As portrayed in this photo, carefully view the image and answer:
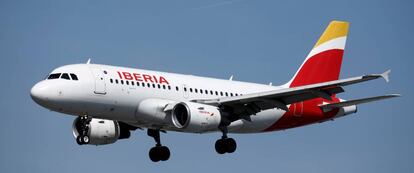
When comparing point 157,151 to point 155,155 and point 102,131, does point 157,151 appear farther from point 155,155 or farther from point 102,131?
point 102,131

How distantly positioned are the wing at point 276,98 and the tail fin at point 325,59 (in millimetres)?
8315

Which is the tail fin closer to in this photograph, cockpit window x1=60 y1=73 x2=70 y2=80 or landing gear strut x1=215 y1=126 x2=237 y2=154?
landing gear strut x1=215 y1=126 x2=237 y2=154

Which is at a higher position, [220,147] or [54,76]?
[54,76]

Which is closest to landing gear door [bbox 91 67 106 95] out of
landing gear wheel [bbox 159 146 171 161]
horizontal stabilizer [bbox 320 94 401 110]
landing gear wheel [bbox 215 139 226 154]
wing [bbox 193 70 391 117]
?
wing [bbox 193 70 391 117]

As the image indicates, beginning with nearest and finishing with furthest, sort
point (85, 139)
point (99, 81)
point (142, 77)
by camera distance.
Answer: point (99, 81)
point (142, 77)
point (85, 139)

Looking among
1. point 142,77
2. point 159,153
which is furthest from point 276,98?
point 159,153

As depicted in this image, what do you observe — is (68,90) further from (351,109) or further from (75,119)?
(351,109)

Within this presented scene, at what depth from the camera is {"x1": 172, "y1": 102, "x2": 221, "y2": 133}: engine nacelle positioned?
5381cm

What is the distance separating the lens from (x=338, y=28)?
67.4 m

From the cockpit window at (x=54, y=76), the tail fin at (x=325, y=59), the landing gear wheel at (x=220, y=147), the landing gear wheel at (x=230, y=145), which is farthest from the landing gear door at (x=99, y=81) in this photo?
the tail fin at (x=325, y=59)

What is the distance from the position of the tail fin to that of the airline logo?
11.8m

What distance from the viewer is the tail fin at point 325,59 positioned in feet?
212

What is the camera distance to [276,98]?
55.4m

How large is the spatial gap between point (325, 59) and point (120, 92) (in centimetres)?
Answer: 1739
